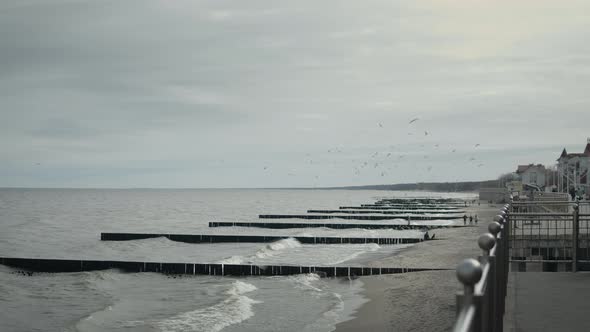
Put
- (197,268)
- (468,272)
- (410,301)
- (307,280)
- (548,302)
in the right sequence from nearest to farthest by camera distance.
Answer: (468,272) < (548,302) < (410,301) < (307,280) < (197,268)

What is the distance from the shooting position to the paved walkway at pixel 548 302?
7.97m

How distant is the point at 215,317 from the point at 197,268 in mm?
7953

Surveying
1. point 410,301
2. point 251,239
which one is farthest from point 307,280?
point 251,239

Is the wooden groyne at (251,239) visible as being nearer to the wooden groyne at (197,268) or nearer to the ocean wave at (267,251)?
the ocean wave at (267,251)

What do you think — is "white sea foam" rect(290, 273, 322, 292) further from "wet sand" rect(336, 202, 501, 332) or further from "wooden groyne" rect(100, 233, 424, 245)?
"wooden groyne" rect(100, 233, 424, 245)

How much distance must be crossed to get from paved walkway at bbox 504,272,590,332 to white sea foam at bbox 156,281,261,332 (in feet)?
25.3

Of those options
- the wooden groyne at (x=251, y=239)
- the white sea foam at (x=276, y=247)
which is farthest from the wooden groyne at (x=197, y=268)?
the wooden groyne at (x=251, y=239)

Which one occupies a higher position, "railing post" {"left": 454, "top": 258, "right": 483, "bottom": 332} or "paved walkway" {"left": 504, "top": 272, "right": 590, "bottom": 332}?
"railing post" {"left": 454, "top": 258, "right": 483, "bottom": 332}

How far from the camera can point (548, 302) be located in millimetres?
9398

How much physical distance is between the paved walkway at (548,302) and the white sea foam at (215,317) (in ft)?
25.3

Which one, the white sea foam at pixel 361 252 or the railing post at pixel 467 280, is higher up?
the railing post at pixel 467 280

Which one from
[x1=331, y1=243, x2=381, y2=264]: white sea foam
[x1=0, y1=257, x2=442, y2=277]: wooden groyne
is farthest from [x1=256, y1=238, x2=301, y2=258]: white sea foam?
[x1=0, y1=257, x2=442, y2=277]: wooden groyne

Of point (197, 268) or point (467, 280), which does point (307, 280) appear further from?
point (467, 280)

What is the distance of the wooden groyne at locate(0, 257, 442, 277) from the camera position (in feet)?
76.4
